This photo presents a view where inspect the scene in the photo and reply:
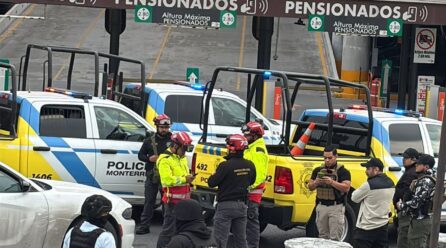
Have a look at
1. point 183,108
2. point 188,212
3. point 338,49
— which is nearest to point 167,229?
point 188,212

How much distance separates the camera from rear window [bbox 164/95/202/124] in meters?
16.4

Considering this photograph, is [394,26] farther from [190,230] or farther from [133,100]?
[190,230]

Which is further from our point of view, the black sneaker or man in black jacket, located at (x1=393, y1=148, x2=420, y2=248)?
the black sneaker

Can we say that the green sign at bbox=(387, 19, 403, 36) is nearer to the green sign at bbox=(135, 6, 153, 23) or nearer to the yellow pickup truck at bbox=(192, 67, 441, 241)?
the green sign at bbox=(135, 6, 153, 23)

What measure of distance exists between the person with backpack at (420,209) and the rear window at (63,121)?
4930 millimetres

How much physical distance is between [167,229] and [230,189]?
0.94 meters

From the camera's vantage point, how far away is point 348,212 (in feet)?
39.7

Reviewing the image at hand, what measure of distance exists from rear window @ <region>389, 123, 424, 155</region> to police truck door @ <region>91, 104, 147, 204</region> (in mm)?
3588

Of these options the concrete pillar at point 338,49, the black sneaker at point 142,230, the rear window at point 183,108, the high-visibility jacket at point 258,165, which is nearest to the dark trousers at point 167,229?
the high-visibility jacket at point 258,165

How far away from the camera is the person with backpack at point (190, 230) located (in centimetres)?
660

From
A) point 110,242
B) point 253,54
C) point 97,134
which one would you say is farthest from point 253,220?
point 253,54

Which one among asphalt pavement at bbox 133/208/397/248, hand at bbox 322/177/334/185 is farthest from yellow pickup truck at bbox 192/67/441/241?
hand at bbox 322/177/334/185

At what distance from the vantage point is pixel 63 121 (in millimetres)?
13062

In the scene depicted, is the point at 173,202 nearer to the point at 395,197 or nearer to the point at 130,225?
the point at 130,225
